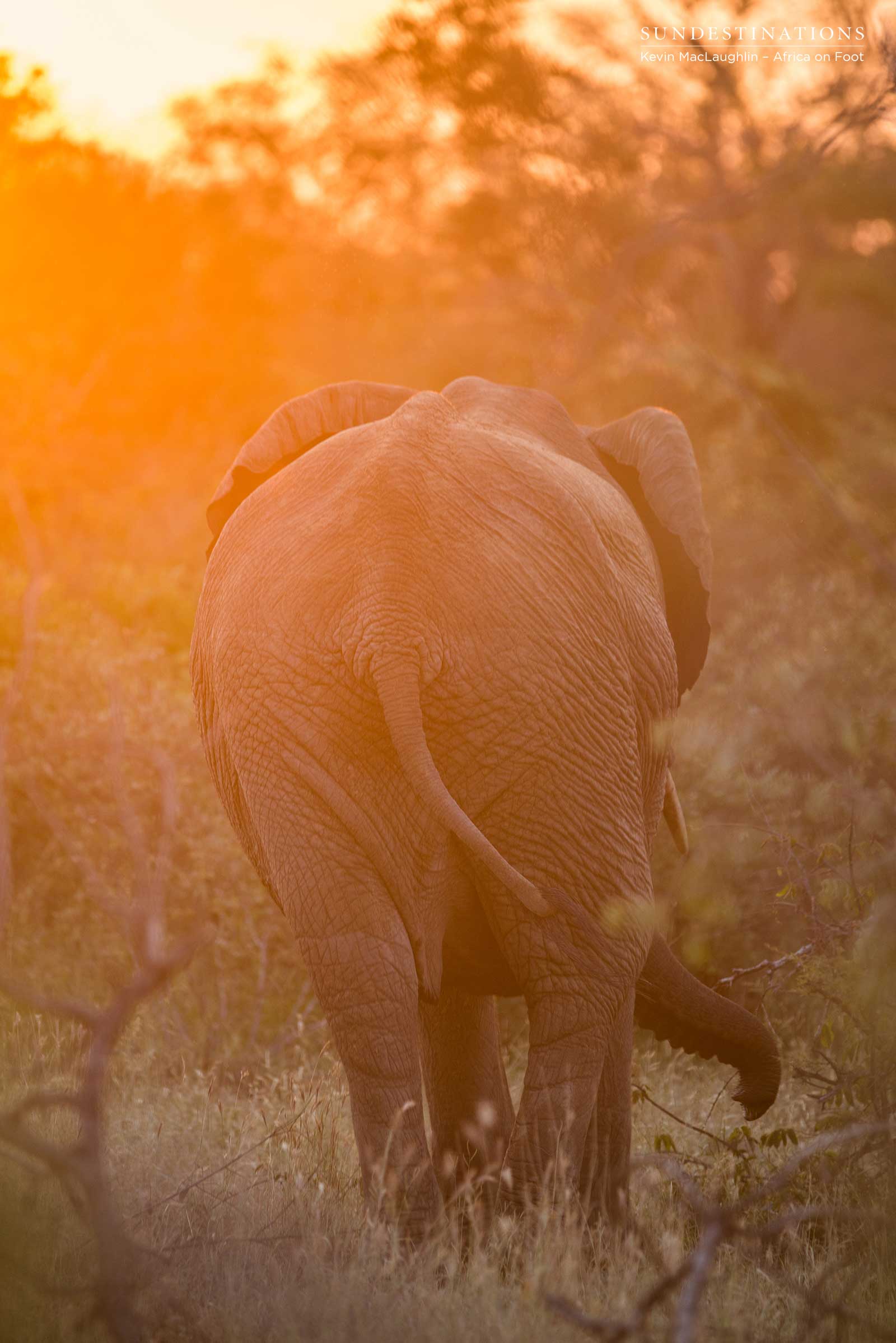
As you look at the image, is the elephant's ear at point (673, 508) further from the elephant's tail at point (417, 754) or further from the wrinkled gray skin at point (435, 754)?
the elephant's tail at point (417, 754)

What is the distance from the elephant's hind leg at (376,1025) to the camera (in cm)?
313

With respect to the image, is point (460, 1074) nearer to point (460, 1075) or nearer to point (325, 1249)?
point (460, 1075)

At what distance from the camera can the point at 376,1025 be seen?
3.13m

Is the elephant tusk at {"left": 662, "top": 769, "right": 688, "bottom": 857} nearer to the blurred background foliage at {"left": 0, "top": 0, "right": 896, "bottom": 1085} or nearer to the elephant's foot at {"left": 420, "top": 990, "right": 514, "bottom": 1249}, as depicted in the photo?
the blurred background foliage at {"left": 0, "top": 0, "right": 896, "bottom": 1085}

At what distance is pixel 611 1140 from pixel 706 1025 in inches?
17.5

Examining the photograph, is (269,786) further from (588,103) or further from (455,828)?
(588,103)

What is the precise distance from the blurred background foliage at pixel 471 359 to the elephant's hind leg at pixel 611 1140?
0.52 m

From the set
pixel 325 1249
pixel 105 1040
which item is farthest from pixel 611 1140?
pixel 105 1040

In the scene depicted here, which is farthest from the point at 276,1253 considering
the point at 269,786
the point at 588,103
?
the point at 588,103

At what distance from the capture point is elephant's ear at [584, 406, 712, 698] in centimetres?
444

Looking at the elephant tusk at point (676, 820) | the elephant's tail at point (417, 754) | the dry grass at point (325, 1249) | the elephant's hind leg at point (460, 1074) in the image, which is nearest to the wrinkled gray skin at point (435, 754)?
the elephant's tail at point (417, 754)

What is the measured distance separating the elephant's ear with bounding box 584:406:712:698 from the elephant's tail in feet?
5.13

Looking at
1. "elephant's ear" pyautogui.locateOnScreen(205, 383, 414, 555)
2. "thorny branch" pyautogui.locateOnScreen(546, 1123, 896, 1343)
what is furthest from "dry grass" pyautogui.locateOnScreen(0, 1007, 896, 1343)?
"elephant's ear" pyautogui.locateOnScreen(205, 383, 414, 555)

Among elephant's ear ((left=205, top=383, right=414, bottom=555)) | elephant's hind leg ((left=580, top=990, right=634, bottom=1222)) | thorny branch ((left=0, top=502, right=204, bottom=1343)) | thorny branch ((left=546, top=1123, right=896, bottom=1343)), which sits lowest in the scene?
elephant's hind leg ((left=580, top=990, right=634, bottom=1222))
